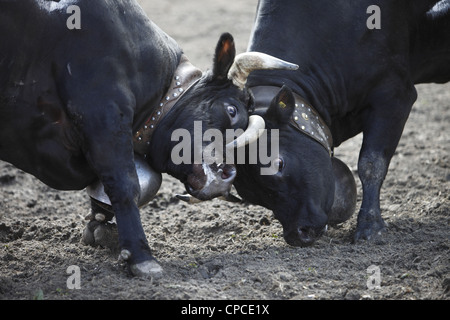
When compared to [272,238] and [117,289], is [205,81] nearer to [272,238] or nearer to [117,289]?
[272,238]

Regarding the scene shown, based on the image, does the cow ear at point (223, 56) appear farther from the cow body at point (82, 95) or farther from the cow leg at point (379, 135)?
the cow leg at point (379, 135)

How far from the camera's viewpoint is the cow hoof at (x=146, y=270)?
4.05 metres

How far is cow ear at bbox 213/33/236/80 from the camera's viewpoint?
A: 4.42 meters

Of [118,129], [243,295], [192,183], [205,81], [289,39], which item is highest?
[289,39]

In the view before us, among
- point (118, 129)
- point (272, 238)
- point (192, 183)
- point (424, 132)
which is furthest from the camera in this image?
point (424, 132)

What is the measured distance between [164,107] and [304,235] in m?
1.20

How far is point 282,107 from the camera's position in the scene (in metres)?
4.70

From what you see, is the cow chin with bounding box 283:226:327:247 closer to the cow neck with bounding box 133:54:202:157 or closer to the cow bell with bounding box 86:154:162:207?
Result: the cow bell with bounding box 86:154:162:207

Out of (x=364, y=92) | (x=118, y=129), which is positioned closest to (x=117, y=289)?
(x=118, y=129)

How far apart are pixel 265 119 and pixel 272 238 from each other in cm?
81

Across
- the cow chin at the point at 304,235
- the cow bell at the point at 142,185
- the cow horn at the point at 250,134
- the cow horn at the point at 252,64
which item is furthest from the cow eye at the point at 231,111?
the cow chin at the point at 304,235

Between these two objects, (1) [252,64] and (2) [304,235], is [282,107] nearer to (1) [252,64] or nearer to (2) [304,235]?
(1) [252,64]

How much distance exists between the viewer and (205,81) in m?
4.66

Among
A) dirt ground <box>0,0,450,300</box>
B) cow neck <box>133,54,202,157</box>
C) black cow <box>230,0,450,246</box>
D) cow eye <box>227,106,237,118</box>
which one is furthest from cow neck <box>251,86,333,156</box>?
dirt ground <box>0,0,450,300</box>
